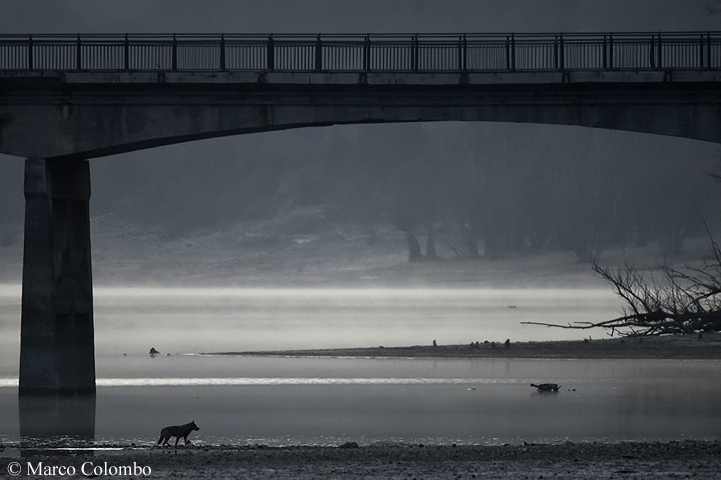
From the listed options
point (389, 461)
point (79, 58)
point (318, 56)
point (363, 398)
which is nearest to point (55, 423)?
point (363, 398)

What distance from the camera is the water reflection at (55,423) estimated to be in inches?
1105

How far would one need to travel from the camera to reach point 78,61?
36.9 metres

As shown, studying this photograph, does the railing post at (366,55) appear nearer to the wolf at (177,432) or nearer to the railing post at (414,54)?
the railing post at (414,54)

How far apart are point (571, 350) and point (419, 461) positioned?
28.5 m

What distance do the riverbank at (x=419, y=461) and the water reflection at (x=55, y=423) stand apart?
2085 millimetres

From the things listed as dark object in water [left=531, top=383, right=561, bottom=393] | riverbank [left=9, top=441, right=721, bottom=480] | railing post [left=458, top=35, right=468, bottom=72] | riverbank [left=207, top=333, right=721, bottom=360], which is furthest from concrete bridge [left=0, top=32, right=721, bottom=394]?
riverbank [left=207, top=333, right=721, bottom=360]

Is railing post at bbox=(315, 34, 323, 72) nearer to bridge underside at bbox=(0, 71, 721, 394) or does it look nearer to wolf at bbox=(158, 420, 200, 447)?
bridge underside at bbox=(0, 71, 721, 394)

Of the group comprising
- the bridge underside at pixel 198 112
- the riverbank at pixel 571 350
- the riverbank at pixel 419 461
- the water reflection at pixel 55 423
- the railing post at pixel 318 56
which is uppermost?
the railing post at pixel 318 56

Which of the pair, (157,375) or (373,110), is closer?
(373,110)

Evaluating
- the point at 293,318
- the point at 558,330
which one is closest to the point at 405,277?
the point at 293,318

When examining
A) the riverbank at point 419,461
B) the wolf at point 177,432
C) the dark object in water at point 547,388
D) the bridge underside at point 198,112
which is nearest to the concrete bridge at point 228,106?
the bridge underside at point 198,112

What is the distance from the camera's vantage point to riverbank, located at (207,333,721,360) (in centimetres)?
4762

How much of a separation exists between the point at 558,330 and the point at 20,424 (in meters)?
42.7

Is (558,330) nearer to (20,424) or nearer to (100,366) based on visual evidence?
(100,366)
